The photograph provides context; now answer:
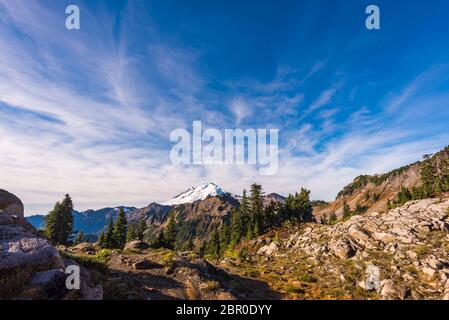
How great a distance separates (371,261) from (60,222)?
2444 inches

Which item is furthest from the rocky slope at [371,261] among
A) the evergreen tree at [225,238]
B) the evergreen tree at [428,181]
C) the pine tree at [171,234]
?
the evergreen tree at [428,181]

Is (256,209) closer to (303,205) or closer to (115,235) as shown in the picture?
(303,205)

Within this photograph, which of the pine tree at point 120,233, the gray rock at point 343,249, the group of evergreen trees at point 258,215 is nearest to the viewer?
the gray rock at point 343,249

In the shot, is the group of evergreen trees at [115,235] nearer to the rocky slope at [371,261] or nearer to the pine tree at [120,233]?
Result: the pine tree at [120,233]

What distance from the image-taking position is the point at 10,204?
22.4m

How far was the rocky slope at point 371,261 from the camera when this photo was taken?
74.0 ft

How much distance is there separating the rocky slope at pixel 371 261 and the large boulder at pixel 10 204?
985 inches

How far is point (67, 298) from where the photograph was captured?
11.4m

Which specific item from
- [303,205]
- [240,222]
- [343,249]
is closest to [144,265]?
[343,249]

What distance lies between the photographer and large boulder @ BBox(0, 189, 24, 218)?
2206 centimetres

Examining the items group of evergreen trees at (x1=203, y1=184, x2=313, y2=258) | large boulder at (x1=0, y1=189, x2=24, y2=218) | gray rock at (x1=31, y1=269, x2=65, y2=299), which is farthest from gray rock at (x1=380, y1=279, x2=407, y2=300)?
group of evergreen trees at (x1=203, y1=184, x2=313, y2=258)

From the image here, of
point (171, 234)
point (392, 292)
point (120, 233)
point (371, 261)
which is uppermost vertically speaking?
point (371, 261)

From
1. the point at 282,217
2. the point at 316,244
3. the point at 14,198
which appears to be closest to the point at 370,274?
the point at 316,244

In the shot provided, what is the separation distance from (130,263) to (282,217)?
64.1m
